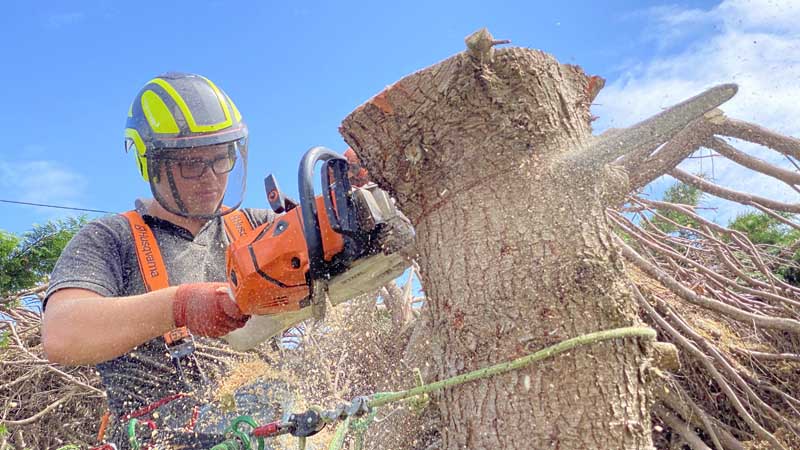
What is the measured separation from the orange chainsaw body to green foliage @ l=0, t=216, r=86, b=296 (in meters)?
5.35

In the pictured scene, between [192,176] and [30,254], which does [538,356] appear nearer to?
[192,176]

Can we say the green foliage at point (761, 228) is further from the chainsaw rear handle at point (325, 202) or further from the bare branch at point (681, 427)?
the chainsaw rear handle at point (325, 202)

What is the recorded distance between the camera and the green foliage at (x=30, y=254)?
5953mm

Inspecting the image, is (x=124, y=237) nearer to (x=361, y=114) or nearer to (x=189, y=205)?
(x=189, y=205)

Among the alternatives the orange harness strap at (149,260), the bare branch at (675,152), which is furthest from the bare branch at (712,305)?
the orange harness strap at (149,260)

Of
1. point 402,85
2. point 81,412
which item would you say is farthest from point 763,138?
point 81,412

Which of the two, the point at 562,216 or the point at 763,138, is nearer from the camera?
the point at 562,216

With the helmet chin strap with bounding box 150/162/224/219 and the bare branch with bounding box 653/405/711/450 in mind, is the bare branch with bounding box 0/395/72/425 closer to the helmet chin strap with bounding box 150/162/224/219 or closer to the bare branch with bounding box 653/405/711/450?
the helmet chin strap with bounding box 150/162/224/219

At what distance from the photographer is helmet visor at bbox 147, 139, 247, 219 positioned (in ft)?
7.61

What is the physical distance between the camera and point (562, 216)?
131 centimetres

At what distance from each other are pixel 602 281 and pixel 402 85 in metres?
0.63

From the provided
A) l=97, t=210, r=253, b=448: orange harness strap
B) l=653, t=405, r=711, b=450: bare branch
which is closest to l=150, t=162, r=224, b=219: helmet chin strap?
l=97, t=210, r=253, b=448: orange harness strap

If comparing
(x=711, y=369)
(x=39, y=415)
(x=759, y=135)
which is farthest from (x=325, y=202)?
(x=39, y=415)

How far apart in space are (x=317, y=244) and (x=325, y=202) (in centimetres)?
11
